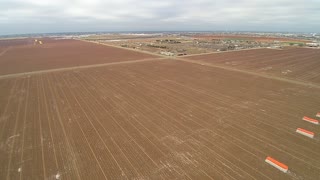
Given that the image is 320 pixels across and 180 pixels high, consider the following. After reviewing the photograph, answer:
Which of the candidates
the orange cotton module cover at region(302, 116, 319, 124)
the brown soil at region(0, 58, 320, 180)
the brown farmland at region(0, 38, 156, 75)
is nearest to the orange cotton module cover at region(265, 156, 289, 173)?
the brown soil at region(0, 58, 320, 180)

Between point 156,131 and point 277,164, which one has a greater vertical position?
point 277,164

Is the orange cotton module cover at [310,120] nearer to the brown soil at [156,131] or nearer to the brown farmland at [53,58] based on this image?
the brown soil at [156,131]

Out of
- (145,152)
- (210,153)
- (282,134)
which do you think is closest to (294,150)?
(282,134)

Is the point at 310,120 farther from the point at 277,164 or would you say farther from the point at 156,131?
the point at 156,131

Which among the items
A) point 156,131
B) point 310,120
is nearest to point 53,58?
point 156,131

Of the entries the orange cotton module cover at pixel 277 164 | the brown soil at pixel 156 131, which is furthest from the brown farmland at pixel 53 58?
the orange cotton module cover at pixel 277 164

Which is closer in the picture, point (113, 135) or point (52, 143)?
point (52, 143)

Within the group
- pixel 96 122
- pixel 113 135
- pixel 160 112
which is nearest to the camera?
pixel 113 135

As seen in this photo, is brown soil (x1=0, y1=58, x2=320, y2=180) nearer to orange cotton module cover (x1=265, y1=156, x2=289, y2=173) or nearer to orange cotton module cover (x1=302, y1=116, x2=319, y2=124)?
orange cotton module cover (x1=265, y1=156, x2=289, y2=173)

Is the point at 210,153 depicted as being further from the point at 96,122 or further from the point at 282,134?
the point at 96,122
